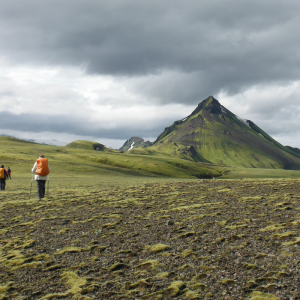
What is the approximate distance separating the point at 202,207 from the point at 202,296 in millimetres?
13010

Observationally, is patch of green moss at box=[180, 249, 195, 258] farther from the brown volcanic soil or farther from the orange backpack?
the orange backpack

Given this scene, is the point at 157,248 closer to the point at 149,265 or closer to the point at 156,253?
the point at 156,253

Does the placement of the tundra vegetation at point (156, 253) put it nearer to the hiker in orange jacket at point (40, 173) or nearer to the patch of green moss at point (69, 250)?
the patch of green moss at point (69, 250)

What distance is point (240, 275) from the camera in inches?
373

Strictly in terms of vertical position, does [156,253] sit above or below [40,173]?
below

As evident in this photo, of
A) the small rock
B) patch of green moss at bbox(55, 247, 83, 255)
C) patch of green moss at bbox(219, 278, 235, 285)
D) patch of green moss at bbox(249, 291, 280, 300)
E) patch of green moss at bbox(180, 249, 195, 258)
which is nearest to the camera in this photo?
patch of green moss at bbox(249, 291, 280, 300)

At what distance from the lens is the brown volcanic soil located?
356 inches

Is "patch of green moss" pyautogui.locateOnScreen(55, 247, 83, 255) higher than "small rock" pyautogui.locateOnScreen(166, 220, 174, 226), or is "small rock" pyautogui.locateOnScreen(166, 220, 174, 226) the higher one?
"small rock" pyautogui.locateOnScreen(166, 220, 174, 226)

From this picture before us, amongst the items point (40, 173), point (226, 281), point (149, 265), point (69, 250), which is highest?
point (40, 173)

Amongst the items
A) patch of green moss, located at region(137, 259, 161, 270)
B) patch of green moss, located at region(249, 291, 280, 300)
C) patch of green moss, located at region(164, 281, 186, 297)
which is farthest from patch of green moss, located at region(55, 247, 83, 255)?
patch of green moss, located at region(249, 291, 280, 300)

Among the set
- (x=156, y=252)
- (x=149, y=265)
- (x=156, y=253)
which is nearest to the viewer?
(x=149, y=265)

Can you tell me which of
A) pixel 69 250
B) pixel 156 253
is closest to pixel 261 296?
pixel 156 253

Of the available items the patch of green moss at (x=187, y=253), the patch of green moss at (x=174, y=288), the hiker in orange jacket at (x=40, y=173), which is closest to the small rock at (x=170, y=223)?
the patch of green moss at (x=187, y=253)

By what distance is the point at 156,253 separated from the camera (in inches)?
485
